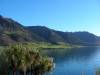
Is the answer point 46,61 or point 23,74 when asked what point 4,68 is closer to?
point 23,74

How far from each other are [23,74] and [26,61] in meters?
4.51

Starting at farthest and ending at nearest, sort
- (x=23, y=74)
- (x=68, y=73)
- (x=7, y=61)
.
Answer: (x=68, y=73) < (x=23, y=74) < (x=7, y=61)

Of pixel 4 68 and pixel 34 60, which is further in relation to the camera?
pixel 34 60

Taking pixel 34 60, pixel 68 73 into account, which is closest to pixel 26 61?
pixel 34 60

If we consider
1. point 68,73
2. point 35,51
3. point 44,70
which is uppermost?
point 35,51

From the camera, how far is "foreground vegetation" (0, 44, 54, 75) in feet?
184

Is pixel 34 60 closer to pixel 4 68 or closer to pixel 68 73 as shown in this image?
pixel 4 68

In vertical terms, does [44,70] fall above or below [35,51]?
below

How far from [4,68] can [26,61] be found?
17.7ft

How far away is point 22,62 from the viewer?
56.3 meters

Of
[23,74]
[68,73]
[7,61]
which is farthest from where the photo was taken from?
[68,73]

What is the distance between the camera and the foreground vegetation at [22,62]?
55938mm

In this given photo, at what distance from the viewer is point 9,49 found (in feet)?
187

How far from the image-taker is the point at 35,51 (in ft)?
202
